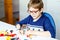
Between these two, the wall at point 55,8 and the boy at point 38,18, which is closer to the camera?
the boy at point 38,18

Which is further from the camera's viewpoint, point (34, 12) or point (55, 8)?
A: point (55, 8)

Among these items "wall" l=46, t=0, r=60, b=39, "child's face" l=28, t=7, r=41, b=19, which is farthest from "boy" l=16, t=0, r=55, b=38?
"wall" l=46, t=0, r=60, b=39

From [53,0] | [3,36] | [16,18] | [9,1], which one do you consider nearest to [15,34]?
[3,36]

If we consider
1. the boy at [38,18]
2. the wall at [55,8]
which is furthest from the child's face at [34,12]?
the wall at [55,8]

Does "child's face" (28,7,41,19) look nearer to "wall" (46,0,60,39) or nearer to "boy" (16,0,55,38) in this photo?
"boy" (16,0,55,38)

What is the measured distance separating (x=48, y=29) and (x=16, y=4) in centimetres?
185

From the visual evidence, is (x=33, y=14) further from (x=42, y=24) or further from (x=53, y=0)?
(x=53, y=0)

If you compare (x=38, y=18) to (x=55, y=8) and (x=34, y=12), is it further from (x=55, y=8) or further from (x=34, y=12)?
(x=55, y=8)

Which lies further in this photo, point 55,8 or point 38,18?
point 55,8

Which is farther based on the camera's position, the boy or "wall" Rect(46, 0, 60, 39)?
"wall" Rect(46, 0, 60, 39)

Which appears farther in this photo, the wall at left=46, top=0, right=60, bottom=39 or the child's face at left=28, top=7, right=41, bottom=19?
the wall at left=46, top=0, right=60, bottom=39

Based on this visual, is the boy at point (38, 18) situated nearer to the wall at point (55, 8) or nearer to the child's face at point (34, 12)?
the child's face at point (34, 12)

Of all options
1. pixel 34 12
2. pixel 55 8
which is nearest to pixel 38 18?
pixel 34 12

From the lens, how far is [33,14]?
5.07ft
